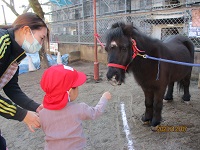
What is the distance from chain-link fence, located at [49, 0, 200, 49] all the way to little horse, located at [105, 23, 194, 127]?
62 centimetres

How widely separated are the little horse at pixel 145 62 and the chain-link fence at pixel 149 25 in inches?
24.4

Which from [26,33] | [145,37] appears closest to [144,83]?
[145,37]

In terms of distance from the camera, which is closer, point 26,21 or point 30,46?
point 26,21

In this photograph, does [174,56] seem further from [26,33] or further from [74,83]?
[26,33]

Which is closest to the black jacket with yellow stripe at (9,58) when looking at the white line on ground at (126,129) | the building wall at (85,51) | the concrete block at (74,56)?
the white line on ground at (126,129)

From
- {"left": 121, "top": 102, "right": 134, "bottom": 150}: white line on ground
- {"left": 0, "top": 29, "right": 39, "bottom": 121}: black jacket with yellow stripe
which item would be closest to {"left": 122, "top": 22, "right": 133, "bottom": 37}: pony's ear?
{"left": 0, "top": 29, "right": 39, "bottom": 121}: black jacket with yellow stripe

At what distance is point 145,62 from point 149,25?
4.87 m

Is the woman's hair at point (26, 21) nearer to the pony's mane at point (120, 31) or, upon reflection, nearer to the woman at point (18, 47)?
the woman at point (18, 47)

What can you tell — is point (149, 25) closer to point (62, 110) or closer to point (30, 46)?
point (30, 46)

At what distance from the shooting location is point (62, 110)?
1.53 metres

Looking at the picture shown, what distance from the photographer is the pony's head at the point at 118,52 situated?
2.33 metres

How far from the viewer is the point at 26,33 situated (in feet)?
5.09

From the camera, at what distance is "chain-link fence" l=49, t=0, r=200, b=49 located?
533 cm
